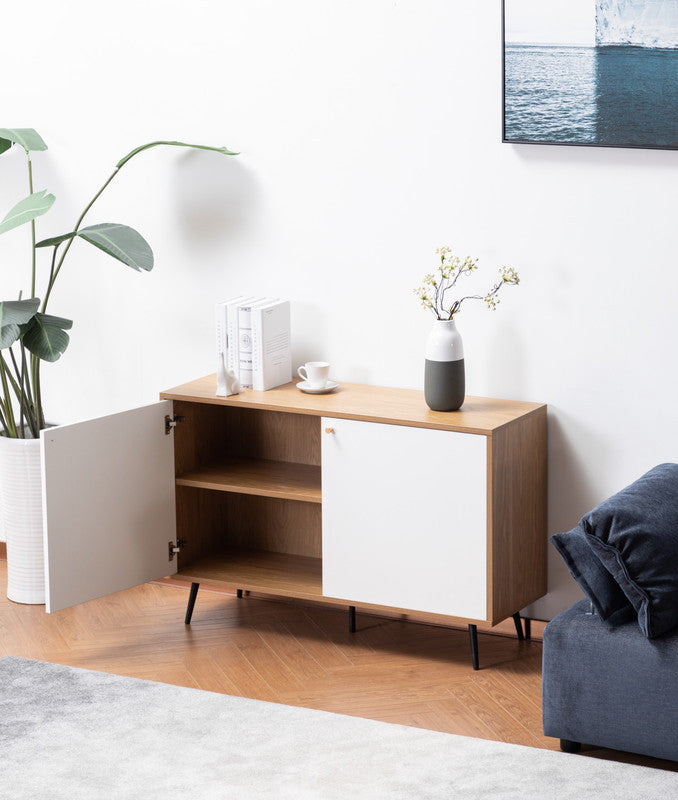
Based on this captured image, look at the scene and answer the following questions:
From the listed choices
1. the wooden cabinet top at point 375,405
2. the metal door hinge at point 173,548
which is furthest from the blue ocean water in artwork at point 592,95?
the metal door hinge at point 173,548

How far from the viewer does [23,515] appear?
4.59m

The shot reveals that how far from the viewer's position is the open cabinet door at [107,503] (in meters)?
4.01

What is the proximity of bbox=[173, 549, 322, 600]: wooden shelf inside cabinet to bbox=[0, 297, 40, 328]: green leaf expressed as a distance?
993mm

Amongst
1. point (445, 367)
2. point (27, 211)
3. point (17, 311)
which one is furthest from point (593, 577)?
point (27, 211)

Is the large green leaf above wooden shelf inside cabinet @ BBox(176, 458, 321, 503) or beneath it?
above

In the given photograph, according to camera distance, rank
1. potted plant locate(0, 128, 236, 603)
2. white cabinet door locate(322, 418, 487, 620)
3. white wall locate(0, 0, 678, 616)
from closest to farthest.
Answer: white cabinet door locate(322, 418, 487, 620), white wall locate(0, 0, 678, 616), potted plant locate(0, 128, 236, 603)

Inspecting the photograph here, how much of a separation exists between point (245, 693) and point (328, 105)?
1.88 metres

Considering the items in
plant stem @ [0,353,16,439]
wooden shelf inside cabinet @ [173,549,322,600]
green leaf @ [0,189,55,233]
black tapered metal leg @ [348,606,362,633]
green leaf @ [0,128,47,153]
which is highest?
green leaf @ [0,128,47,153]

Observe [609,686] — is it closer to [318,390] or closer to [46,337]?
[318,390]

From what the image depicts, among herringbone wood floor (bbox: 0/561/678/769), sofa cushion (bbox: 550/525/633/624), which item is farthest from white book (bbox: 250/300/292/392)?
sofa cushion (bbox: 550/525/633/624)

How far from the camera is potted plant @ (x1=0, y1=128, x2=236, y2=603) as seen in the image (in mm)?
4312

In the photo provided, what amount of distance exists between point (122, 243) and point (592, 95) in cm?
157

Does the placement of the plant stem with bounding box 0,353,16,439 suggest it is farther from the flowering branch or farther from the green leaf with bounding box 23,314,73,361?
the flowering branch

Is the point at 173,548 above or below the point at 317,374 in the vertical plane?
below
